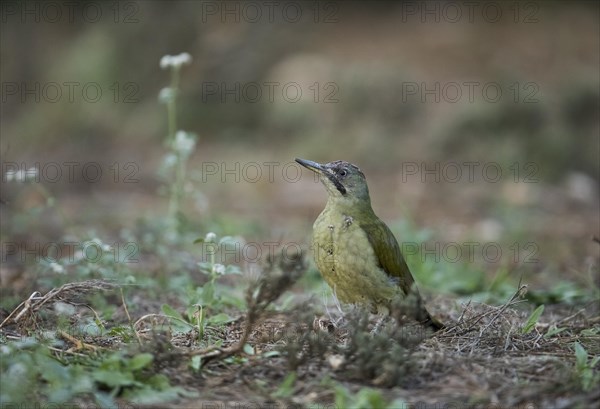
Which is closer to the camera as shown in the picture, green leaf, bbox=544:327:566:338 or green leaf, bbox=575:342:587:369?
green leaf, bbox=575:342:587:369

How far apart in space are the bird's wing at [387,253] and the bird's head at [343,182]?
20 centimetres

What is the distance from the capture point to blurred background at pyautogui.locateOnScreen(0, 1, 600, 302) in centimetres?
917

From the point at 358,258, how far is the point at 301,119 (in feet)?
24.8

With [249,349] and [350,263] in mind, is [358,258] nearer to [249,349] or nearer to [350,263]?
[350,263]

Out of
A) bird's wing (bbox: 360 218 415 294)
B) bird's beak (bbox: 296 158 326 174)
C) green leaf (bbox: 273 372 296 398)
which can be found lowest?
green leaf (bbox: 273 372 296 398)

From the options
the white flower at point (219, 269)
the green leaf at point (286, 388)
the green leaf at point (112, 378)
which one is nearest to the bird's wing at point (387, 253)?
the white flower at point (219, 269)

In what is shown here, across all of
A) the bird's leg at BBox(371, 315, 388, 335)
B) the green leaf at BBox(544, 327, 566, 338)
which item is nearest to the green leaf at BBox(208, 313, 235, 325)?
the bird's leg at BBox(371, 315, 388, 335)

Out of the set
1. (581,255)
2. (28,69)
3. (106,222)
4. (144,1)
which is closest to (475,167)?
(581,255)

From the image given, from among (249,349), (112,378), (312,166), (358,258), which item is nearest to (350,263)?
(358,258)

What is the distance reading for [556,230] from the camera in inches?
349

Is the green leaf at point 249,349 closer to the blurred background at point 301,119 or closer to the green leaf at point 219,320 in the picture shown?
the green leaf at point 219,320

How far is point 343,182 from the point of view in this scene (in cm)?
540

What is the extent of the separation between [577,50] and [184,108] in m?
6.71

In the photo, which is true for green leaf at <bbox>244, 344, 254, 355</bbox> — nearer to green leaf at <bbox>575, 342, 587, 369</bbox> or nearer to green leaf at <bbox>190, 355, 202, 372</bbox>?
green leaf at <bbox>190, 355, 202, 372</bbox>
